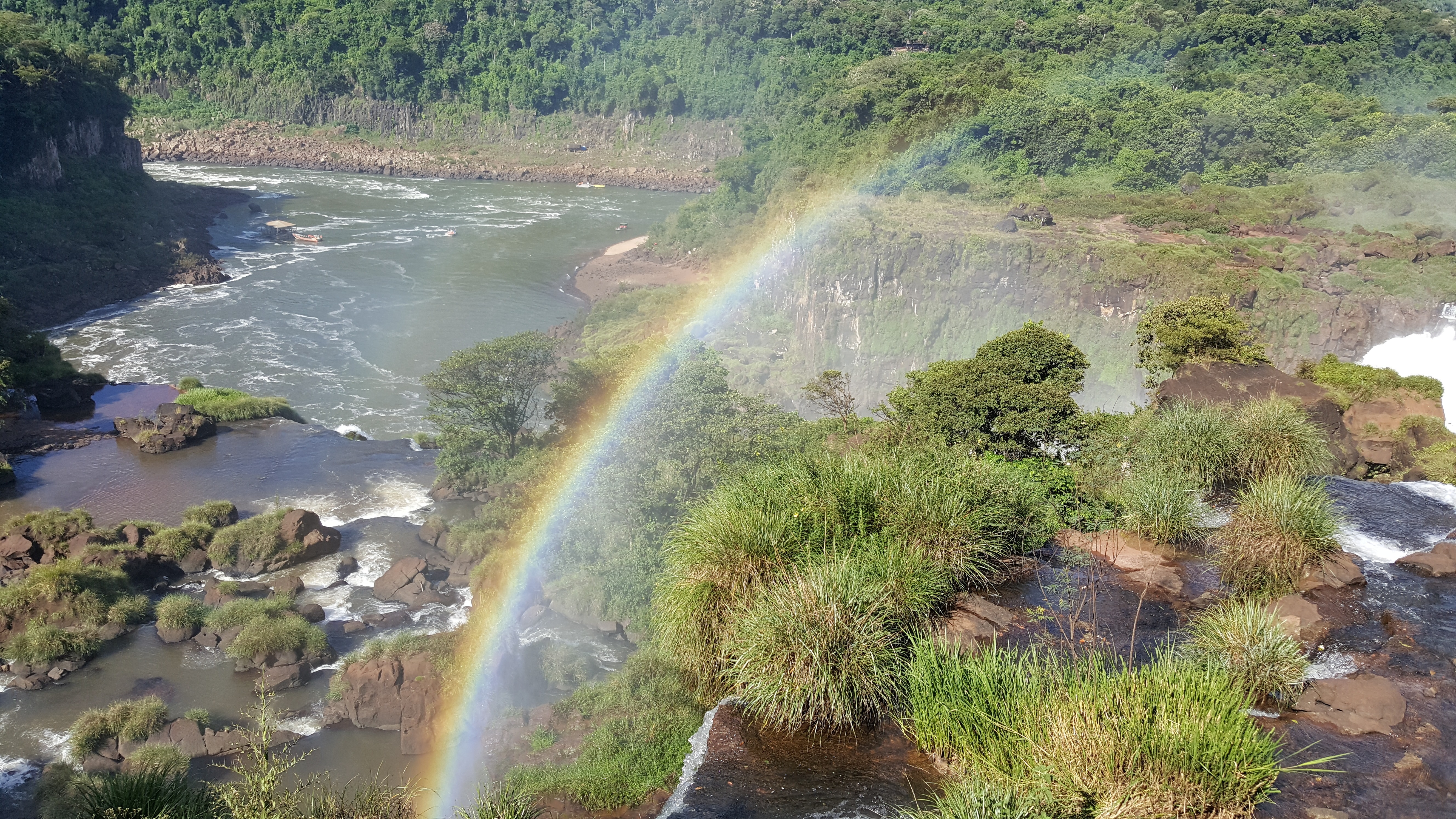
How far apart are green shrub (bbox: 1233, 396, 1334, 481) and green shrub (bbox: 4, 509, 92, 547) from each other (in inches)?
1383

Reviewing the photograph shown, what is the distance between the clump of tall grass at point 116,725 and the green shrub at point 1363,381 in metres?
34.1

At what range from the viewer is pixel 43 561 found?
28.3 metres

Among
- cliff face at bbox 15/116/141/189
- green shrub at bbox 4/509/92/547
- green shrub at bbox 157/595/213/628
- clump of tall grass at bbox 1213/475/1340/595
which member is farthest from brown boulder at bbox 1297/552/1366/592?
cliff face at bbox 15/116/141/189

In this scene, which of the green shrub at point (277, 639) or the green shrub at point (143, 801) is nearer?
the green shrub at point (143, 801)

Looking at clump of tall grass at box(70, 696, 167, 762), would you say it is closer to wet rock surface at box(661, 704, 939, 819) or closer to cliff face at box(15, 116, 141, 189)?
wet rock surface at box(661, 704, 939, 819)

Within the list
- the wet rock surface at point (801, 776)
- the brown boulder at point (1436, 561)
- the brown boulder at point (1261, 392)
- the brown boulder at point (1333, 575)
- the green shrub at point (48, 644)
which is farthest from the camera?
the green shrub at point (48, 644)

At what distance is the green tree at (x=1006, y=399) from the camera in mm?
22875

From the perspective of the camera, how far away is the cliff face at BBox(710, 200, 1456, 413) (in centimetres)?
3884

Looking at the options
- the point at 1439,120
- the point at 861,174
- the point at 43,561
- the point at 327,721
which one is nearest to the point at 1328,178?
the point at 1439,120

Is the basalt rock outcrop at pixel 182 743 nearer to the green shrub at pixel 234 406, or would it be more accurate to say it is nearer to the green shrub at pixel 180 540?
the green shrub at pixel 180 540

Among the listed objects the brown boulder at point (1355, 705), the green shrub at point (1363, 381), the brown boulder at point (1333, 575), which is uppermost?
the brown boulder at point (1355, 705)

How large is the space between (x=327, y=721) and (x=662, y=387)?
49.9 ft

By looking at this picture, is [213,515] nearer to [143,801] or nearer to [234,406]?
[234,406]

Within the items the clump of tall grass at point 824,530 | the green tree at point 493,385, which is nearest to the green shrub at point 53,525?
the green tree at point 493,385
